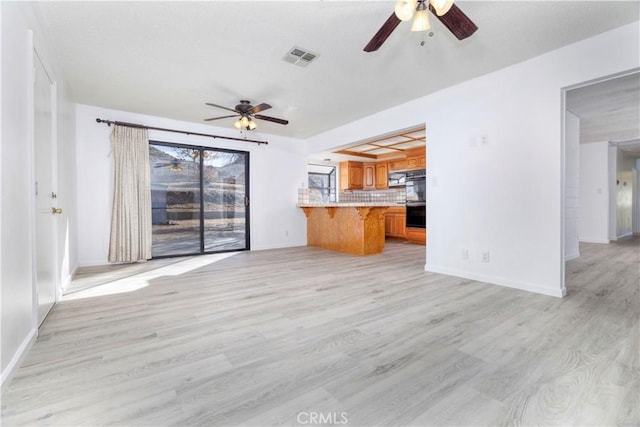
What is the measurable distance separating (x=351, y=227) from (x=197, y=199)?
9.70 feet

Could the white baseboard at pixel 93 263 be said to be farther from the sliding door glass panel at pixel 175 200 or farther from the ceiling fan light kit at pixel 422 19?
the ceiling fan light kit at pixel 422 19

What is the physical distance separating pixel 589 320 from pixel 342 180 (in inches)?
258

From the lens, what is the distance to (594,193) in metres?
6.63

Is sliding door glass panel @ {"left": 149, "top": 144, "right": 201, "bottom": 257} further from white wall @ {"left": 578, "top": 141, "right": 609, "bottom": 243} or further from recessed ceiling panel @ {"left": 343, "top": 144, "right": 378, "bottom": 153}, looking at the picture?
white wall @ {"left": 578, "top": 141, "right": 609, "bottom": 243}

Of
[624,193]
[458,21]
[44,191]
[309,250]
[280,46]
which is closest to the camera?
[458,21]

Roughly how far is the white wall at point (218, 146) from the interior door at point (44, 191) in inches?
73.4

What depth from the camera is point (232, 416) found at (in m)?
1.22

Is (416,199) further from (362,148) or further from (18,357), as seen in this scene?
(18,357)

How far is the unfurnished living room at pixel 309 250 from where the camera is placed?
142 centimetres

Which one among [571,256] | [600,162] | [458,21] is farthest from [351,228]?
[600,162]

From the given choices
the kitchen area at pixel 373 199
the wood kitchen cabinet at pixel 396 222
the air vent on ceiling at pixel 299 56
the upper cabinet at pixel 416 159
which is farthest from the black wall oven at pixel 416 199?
the air vent on ceiling at pixel 299 56

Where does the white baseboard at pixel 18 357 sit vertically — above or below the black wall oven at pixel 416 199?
below

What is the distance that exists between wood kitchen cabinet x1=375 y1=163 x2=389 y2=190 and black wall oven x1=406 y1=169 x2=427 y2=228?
0.98m
